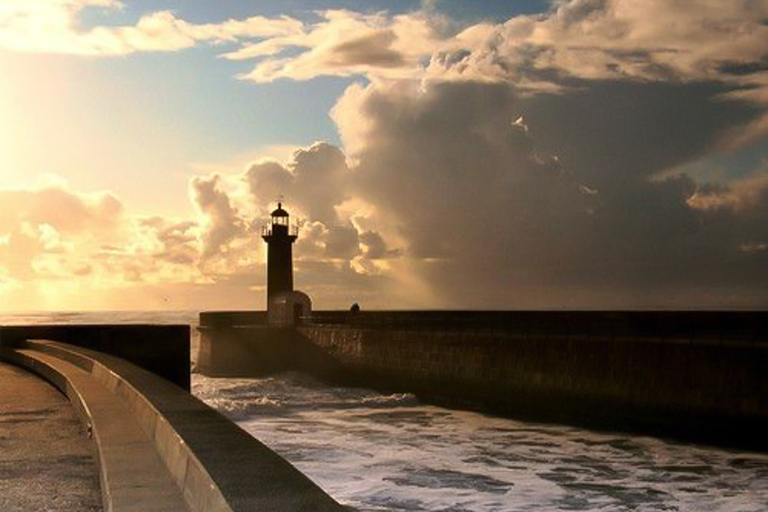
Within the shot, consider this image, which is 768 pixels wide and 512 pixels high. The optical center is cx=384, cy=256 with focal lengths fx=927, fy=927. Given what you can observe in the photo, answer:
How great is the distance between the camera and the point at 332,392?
31.9 metres

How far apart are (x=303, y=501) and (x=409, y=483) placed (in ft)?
37.4

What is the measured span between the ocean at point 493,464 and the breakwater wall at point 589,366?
0.76m

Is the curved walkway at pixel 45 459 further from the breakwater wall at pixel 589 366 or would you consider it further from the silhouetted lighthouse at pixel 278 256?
the silhouetted lighthouse at pixel 278 256

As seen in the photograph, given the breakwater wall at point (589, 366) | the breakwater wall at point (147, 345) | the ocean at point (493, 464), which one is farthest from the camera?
the breakwater wall at point (589, 366)

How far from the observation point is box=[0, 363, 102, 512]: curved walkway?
4.75 metres

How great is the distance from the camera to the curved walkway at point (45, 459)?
4.75 m

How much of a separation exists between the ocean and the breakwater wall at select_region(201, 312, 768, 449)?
0.76m

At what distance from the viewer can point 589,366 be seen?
74.1 ft

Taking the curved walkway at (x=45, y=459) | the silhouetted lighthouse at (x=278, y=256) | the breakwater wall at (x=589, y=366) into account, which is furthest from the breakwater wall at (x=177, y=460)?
the silhouetted lighthouse at (x=278, y=256)

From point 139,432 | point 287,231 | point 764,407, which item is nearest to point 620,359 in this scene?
point 764,407

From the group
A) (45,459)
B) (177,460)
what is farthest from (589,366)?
(177,460)

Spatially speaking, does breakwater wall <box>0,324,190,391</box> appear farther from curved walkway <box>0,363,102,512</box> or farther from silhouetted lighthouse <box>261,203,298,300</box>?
silhouetted lighthouse <box>261,203,298,300</box>

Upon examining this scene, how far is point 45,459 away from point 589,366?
18.2 m

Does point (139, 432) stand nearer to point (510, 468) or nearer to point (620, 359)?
point (510, 468)
